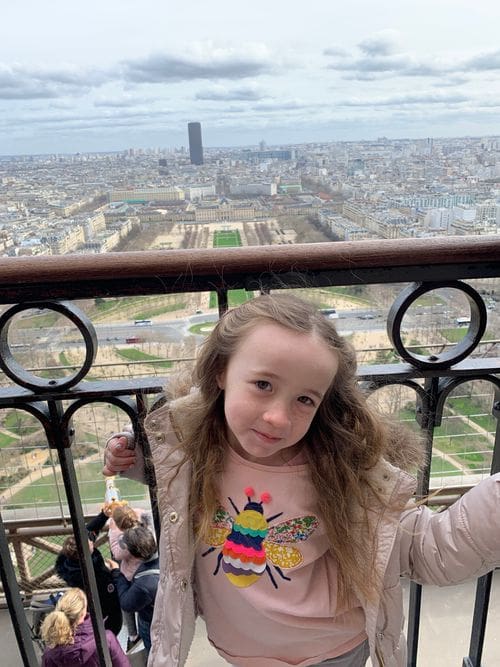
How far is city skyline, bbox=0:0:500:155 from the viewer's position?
3312 millimetres

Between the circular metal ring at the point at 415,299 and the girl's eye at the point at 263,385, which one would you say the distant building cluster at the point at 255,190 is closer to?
the circular metal ring at the point at 415,299

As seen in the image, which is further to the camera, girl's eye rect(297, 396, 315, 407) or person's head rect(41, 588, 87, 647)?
person's head rect(41, 588, 87, 647)

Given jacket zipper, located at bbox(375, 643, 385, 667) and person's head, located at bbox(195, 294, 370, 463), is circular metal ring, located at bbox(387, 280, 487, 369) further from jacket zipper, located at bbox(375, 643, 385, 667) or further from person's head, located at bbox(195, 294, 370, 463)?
jacket zipper, located at bbox(375, 643, 385, 667)

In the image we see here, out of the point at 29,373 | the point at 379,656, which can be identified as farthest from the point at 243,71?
the point at 379,656

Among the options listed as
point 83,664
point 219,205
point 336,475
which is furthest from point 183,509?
point 83,664

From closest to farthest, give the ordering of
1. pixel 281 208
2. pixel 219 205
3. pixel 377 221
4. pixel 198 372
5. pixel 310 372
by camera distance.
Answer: pixel 310 372 → pixel 198 372 → pixel 377 221 → pixel 281 208 → pixel 219 205

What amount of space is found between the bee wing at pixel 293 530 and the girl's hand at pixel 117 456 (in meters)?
0.31

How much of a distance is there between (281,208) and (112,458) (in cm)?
106

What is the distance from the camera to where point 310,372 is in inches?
31.4

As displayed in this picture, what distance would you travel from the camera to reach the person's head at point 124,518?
234cm

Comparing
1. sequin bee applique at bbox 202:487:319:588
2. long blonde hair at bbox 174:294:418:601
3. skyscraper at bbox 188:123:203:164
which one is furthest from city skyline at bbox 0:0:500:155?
sequin bee applique at bbox 202:487:319:588

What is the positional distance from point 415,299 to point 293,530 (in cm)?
49

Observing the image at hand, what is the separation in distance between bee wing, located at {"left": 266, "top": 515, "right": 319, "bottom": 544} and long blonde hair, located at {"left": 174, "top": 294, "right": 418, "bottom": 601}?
3 cm

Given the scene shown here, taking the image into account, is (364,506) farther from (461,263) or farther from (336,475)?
(461,263)
